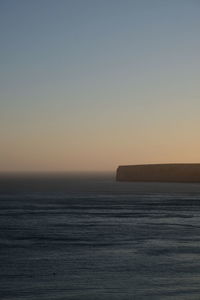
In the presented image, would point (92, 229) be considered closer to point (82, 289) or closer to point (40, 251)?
point (40, 251)

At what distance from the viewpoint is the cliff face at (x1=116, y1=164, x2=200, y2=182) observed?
18379 centimetres

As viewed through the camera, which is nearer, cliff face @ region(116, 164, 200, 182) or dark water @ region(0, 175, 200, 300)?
dark water @ region(0, 175, 200, 300)

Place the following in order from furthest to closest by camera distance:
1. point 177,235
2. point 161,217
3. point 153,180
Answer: point 153,180 → point 161,217 → point 177,235

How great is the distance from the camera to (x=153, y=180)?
198000 millimetres

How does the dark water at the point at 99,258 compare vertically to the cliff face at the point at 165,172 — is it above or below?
below

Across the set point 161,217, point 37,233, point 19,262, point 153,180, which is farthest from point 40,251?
point 153,180

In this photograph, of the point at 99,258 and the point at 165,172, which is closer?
the point at 99,258

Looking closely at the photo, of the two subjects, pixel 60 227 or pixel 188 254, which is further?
pixel 60 227

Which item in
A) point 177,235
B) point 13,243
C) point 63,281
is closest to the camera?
point 63,281

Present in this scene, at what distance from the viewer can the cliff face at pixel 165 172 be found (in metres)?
184

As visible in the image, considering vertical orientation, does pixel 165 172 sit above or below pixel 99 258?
above

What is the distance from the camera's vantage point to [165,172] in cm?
19162

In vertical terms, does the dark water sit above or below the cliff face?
below

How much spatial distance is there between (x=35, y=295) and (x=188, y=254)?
1266 cm
